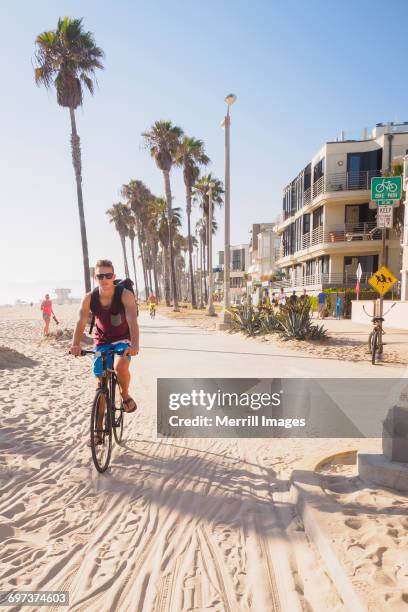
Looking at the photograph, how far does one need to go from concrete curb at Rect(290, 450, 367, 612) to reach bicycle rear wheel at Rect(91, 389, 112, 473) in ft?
6.08

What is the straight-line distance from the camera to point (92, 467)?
4.29 metres

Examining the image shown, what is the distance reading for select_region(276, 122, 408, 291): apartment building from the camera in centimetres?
3064

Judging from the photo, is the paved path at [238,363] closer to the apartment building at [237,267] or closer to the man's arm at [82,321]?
the man's arm at [82,321]

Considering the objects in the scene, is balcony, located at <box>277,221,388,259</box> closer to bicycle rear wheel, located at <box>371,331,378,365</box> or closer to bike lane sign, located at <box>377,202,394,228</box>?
bicycle rear wheel, located at <box>371,331,378,365</box>

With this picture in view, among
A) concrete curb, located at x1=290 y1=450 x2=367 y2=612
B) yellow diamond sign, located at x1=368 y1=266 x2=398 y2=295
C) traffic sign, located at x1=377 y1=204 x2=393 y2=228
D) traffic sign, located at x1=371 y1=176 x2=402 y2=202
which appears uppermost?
traffic sign, located at x1=371 y1=176 x2=402 y2=202

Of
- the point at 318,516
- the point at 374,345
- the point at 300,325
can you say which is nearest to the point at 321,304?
the point at 300,325

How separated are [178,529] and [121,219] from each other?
193ft

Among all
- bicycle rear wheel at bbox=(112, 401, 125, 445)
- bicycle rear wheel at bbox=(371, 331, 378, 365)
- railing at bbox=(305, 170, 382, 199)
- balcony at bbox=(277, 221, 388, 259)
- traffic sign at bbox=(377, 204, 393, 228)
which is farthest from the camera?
railing at bbox=(305, 170, 382, 199)

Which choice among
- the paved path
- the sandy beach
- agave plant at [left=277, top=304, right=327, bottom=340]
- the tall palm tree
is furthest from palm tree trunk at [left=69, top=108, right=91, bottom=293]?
the tall palm tree

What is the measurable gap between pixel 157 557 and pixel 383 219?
851cm

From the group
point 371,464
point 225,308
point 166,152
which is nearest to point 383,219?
point 371,464

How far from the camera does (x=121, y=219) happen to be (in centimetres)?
5894

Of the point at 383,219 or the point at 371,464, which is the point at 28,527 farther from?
the point at 383,219

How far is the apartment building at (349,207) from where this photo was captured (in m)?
30.6
